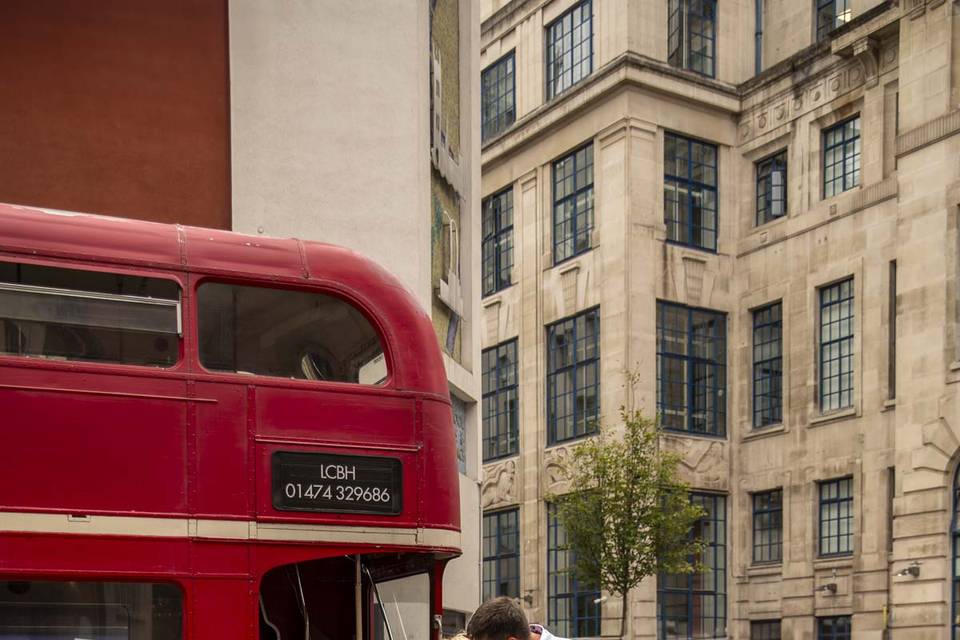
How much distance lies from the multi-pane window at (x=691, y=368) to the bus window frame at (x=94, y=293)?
30.5m

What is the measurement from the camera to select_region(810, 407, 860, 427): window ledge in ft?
114

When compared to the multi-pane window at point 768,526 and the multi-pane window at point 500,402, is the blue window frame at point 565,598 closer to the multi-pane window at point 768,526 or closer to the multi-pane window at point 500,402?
the multi-pane window at point 500,402

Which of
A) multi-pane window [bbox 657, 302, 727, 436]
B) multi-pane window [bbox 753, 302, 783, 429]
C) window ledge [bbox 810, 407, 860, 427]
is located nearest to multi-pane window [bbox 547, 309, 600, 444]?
multi-pane window [bbox 657, 302, 727, 436]

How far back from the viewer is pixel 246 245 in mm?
8648

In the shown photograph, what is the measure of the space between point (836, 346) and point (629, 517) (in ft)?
27.6

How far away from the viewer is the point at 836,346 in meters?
36.0

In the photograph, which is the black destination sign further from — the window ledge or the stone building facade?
the window ledge

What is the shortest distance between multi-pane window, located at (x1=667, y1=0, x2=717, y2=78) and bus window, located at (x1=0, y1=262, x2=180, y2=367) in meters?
33.6

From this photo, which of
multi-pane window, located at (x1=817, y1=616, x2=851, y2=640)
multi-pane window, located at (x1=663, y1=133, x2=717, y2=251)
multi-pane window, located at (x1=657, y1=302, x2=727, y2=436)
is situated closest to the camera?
multi-pane window, located at (x1=817, y1=616, x2=851, y2=640)

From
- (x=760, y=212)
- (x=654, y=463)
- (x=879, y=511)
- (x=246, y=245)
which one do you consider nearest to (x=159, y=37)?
(x=246, y=245)

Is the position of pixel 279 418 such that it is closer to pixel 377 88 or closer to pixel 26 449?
pixel 26 449

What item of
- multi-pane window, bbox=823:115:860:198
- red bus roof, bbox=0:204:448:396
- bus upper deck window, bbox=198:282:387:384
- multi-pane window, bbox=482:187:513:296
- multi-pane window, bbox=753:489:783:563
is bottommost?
multi-pane window, bbox=753:489:783:563

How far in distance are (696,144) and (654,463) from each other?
1166 cm

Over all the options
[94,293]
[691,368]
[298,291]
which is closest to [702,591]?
[691,368]
